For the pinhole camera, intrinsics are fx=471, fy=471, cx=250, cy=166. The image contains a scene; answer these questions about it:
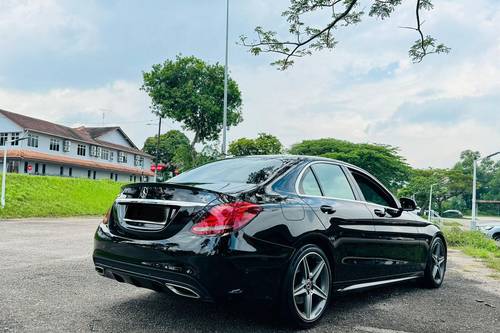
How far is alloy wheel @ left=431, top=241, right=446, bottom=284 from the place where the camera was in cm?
623

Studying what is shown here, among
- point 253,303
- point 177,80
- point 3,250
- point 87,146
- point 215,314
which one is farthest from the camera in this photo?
point 87,146

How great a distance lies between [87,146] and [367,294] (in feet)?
165

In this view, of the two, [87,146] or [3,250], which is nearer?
[3,250]

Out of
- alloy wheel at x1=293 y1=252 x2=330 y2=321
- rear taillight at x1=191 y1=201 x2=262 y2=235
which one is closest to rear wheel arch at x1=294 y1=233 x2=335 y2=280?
alloy wheel at x1=293 y1=252 x2=330 y2=321

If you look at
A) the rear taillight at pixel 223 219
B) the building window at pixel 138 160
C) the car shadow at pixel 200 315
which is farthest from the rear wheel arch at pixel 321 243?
the building window at pixel 138 160

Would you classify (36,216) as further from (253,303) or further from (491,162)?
(491,162)

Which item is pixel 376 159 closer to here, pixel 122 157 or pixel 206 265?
pixel 122 157

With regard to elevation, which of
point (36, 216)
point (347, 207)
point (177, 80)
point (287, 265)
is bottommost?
point (36, 216)

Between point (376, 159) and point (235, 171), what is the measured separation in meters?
52.0

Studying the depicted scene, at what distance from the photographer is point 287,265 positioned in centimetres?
387

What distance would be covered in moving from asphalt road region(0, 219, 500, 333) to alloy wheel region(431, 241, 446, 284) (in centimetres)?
16

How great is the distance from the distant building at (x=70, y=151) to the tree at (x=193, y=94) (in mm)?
11016

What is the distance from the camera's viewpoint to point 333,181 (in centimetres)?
485

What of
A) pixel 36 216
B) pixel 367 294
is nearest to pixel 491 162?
pixel 36 216
